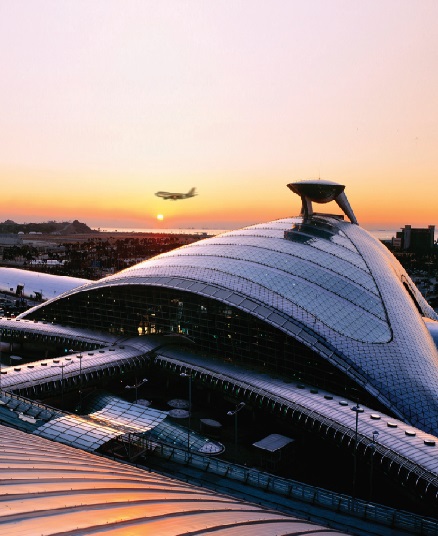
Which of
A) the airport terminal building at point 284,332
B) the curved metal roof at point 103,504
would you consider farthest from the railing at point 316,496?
the curved metal roof at point 103,504

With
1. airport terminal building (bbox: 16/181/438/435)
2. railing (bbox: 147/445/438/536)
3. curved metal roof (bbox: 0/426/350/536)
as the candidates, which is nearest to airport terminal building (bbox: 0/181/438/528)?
airport terminal building (bbox: 16/181/438/435)

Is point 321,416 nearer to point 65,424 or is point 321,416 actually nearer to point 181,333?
point 65,424

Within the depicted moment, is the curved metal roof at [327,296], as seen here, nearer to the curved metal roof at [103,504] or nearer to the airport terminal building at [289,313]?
the airport terminal building at [289,313]

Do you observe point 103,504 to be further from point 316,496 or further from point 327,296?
point 327,296

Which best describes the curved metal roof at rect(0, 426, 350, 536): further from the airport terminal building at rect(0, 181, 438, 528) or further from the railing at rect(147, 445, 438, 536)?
the airport terminal building at rect(0, 181, 438, 528)

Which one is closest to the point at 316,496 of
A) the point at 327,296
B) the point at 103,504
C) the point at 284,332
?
the point at 103,504
